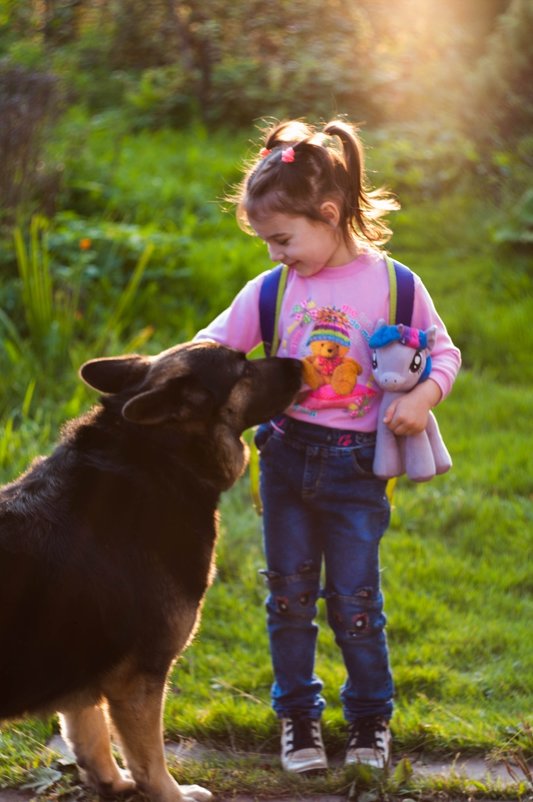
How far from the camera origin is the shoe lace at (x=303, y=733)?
360cm

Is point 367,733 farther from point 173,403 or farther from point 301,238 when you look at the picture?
point 301,238

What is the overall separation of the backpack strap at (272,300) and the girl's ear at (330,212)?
25cm

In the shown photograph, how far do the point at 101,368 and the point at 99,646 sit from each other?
0.88 metres

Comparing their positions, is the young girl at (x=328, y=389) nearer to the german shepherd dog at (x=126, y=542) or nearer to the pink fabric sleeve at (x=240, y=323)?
the pink fabric sleeve at (x=240, y=323)

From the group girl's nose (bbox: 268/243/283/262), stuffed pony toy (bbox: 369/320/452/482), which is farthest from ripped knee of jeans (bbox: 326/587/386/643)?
girl's nose (bbox: 268/243/283/262)

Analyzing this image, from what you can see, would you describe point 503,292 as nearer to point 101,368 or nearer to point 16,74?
point 16,74

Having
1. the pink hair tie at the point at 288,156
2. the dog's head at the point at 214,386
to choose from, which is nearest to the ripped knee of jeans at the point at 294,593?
the dog's head at the point at 214,386

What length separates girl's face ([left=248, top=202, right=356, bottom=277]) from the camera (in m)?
3.24

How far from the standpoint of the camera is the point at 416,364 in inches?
128

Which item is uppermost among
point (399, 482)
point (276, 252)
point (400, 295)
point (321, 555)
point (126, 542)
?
point (276, 252)

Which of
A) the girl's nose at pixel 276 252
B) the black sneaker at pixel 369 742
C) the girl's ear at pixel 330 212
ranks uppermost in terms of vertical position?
the girl's ear at pixel 330 212

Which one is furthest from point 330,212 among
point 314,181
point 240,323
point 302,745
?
point 302,745

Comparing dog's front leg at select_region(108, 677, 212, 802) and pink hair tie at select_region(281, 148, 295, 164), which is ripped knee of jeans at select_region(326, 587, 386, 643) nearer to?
dog's front leg at select_region(108, 677, 212, 802)

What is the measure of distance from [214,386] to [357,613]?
931mm
